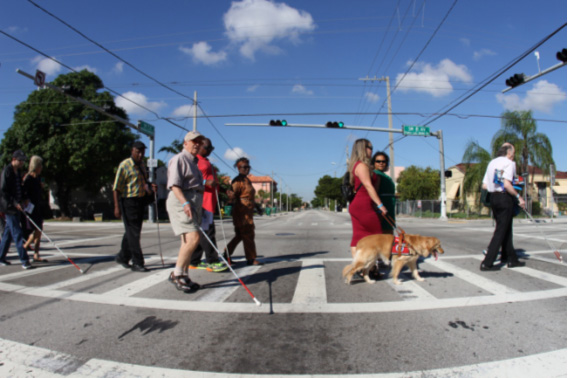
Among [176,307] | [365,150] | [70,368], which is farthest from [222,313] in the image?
[365,150]

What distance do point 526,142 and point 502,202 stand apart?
89.7 ft

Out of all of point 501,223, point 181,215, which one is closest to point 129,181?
point 181,215

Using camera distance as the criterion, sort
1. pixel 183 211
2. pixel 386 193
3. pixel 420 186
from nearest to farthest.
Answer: pixel 183 211 < pixel 386 193 < pixel 420 186

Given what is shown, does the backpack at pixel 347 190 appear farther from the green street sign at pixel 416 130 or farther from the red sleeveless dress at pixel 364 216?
the green street sign at pixel 416 130

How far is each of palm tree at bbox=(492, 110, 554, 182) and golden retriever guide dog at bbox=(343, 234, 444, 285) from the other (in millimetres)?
27239

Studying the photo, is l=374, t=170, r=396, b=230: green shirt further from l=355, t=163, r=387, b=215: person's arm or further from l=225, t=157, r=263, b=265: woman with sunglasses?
l=225, t=157, r=263, b=265: woman with sunglasses

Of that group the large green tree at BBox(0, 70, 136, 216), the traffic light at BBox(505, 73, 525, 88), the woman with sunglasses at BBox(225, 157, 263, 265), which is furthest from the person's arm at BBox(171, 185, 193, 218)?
the large green tree at BBox(0, 70, 136, 216)

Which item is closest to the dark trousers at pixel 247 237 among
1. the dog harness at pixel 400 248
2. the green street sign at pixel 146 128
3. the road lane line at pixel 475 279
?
the dog harness at pixel 400 248

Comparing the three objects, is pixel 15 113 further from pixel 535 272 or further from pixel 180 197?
pixel 535 272

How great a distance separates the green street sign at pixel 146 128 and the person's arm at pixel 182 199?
52.8 ft

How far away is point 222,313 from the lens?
3043mm

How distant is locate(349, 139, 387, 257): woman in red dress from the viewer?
13.7ft

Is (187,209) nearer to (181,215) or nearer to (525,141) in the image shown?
(181,215)

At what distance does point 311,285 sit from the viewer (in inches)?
161
